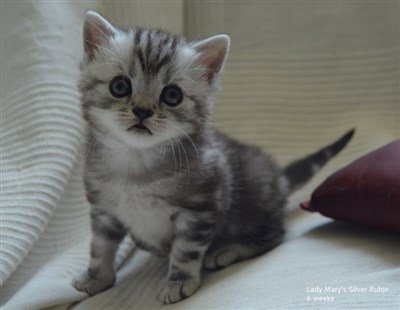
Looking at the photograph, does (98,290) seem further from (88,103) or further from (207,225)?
(88,103)

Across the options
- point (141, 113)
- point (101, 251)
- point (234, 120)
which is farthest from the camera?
point (234, 120)

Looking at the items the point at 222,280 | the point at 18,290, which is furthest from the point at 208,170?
the point at 18,290

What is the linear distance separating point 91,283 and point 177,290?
8.4 inches

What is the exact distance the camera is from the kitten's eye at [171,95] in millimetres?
1140

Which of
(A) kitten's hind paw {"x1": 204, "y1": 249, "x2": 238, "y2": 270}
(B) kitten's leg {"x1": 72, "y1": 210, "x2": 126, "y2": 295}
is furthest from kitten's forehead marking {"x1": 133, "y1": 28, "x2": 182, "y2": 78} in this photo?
(A) kitten's hind paw {"x1": 204, "y1": 249, "x2": 238, "y2": 270}

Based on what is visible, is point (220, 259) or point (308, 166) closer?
point (220, 259)

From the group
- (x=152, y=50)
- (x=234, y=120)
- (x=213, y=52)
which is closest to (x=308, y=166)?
(x=234, y=120)

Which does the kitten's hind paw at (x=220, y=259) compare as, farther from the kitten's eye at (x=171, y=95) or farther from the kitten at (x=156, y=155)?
the kitten's eye at (x=171, y=95)

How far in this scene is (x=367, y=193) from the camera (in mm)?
1252

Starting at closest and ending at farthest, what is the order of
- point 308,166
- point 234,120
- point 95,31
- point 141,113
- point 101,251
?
point 141,113
point 95,31
point 101,251
point 308,166
point 234,120

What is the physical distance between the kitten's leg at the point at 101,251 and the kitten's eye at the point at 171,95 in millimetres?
310

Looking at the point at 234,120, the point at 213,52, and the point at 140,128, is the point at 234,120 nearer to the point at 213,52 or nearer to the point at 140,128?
the point at 213,52

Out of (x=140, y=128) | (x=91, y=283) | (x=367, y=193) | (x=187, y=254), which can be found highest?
(x=140, y=128)

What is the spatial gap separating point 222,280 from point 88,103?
457 millimetres
